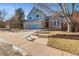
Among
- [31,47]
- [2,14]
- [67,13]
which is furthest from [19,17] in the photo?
[67,13]

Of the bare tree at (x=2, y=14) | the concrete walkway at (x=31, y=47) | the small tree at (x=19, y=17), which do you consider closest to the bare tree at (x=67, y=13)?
the concrete walkway at (x=31, y=47)

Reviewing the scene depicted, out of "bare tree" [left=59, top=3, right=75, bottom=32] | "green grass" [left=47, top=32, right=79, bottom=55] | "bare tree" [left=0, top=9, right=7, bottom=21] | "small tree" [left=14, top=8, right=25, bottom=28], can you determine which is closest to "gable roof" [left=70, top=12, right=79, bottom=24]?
"bare tree" [left=59, top=3, right=75, bottom=32]

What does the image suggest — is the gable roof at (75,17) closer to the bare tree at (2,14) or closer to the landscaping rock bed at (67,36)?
the landscaping rock bed at (67,36)

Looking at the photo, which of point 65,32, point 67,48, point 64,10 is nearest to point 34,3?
point 64,10

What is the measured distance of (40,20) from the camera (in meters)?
1.62

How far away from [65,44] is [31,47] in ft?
1.00

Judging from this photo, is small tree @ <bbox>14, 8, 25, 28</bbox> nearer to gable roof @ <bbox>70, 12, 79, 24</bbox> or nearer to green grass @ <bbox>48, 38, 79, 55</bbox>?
green grass @ <bbox>48, 38, 79, 55</bbox>

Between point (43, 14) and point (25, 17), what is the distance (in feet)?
0.54

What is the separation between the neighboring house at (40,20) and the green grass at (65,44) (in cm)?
13

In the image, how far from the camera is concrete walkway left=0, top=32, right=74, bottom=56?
158 centimetres

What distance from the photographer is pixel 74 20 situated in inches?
64.1

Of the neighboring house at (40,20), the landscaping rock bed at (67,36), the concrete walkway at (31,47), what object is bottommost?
the concrete walkway at (31,47)

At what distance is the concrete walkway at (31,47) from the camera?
1584 millimetres

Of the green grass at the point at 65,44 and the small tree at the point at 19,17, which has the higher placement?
the small tree at the point at 19,17
